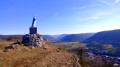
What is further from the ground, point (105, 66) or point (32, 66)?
point (32, 66)

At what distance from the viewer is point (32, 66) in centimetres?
1562

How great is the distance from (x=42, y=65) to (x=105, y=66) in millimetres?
34340

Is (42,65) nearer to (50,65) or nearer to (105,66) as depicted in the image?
(50,65)

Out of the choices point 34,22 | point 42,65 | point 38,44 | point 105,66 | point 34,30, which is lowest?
point 105,66

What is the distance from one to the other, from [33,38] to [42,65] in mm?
12765

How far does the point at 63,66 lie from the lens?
1941cm

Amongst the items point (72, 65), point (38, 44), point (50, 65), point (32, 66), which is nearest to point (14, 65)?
point (32, 66)

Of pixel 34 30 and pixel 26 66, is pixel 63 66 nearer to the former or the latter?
pixel 26 66

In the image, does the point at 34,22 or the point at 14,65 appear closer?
the point at 14,65

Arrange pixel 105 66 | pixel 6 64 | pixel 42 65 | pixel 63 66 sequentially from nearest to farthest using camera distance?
pixel 6 64
pixel 42 65
pixel 63 66
pixel 105 66

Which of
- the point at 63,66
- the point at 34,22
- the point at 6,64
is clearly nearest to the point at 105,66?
the point at 63,66

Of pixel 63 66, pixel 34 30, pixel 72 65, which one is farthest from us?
pixel 34 30

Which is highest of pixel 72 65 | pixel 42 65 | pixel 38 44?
pixel 38 44

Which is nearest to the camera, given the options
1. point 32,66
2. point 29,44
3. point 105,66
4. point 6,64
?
point 6,64
